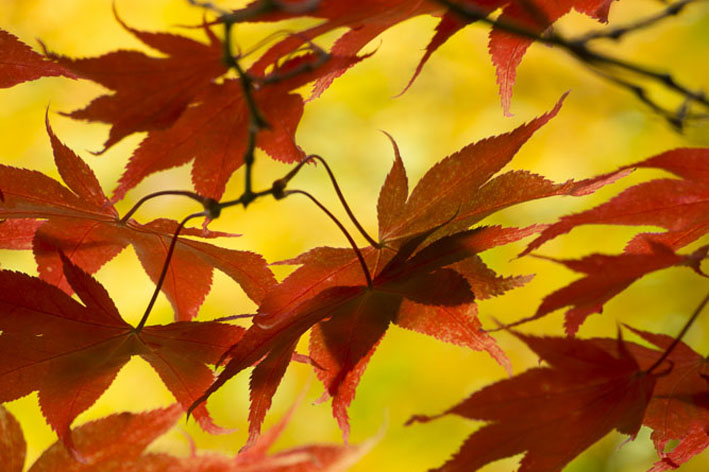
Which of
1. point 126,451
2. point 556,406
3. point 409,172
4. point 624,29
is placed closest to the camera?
point 624,29

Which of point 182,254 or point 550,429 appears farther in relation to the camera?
point 182,254

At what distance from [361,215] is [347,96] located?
0.45m

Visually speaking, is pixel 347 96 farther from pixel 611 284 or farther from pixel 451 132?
pixel 611 284

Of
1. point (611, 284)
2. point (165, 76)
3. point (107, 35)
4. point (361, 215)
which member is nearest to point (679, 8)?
point (611, 284)

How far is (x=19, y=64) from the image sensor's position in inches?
21.2

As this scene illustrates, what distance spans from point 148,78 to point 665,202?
305 mm

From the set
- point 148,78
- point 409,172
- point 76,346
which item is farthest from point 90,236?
point 409,172

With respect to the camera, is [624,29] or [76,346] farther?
[76,346]

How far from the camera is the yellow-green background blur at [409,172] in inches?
83.2

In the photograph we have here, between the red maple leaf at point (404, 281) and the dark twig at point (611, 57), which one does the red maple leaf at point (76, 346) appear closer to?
the red maple leaf at point (404, 281)

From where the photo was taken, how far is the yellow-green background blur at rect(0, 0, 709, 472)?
2.11 meters

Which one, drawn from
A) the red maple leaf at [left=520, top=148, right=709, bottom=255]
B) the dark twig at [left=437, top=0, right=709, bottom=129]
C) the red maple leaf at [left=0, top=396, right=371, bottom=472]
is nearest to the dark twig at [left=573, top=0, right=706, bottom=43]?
the dark twig at [left=437, top=0, right=709, bottom=129]

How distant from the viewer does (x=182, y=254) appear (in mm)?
632

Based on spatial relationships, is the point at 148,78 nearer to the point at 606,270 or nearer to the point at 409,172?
the point at 606,270
